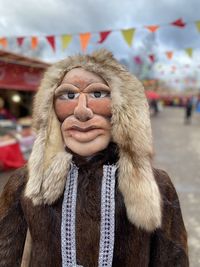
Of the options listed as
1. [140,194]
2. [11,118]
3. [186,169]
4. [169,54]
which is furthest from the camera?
[11,118]

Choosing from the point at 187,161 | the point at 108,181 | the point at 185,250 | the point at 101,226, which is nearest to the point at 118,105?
the point at 108,181

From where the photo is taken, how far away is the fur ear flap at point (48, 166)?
1.22 m

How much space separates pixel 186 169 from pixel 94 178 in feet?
17.4

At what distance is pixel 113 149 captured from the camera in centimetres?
131

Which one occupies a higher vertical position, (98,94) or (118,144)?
(98,94)

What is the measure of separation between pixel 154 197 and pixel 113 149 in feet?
0.97

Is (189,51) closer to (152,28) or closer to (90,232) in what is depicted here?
(152,28)

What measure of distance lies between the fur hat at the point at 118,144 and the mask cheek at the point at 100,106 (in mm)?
40

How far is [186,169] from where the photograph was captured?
6102 mm

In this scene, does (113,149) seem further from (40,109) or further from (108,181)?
(40,109)

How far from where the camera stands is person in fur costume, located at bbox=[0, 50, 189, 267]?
120cm

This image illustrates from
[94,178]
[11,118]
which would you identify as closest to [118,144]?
[94,178]

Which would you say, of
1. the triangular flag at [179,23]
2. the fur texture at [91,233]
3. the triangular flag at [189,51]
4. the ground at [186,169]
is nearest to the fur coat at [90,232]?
the fur texture at [91,233]

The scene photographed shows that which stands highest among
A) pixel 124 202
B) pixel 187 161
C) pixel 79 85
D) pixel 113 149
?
pixel 79 85
